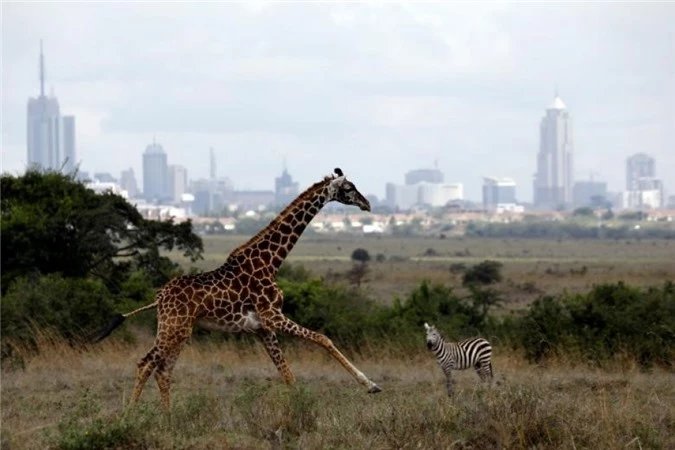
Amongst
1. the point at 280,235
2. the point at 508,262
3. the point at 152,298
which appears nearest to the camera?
the point at 280,235

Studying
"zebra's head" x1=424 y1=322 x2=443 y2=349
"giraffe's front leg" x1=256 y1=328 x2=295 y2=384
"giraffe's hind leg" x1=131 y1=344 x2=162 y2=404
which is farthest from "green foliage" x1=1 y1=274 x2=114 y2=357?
"giraffe's front leg" x1=256 y1=328 x2=295 y2=384

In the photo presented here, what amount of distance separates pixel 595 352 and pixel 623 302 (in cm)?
223

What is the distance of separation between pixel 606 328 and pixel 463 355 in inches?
191

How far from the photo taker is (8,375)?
17.3 metres

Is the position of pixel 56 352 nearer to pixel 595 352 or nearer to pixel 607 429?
pixel 595 352

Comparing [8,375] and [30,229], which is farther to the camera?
[30,229]

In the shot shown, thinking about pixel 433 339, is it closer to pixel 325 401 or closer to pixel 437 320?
pixel 325 401

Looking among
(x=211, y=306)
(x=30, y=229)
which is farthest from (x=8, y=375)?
(x=30, y=229)

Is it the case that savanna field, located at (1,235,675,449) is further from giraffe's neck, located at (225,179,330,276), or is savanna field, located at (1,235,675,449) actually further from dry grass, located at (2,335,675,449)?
giraffe's neck, located at (225,179,330,276)

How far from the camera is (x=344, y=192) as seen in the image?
12.8 m

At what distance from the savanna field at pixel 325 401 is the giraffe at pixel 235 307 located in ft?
1.24

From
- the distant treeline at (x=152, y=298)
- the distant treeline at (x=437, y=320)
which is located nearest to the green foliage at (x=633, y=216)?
the distant treeline at (x=152, y=298)

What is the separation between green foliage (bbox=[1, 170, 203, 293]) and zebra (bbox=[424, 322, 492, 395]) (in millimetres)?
13581

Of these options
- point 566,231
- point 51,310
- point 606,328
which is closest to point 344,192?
point 606,328
